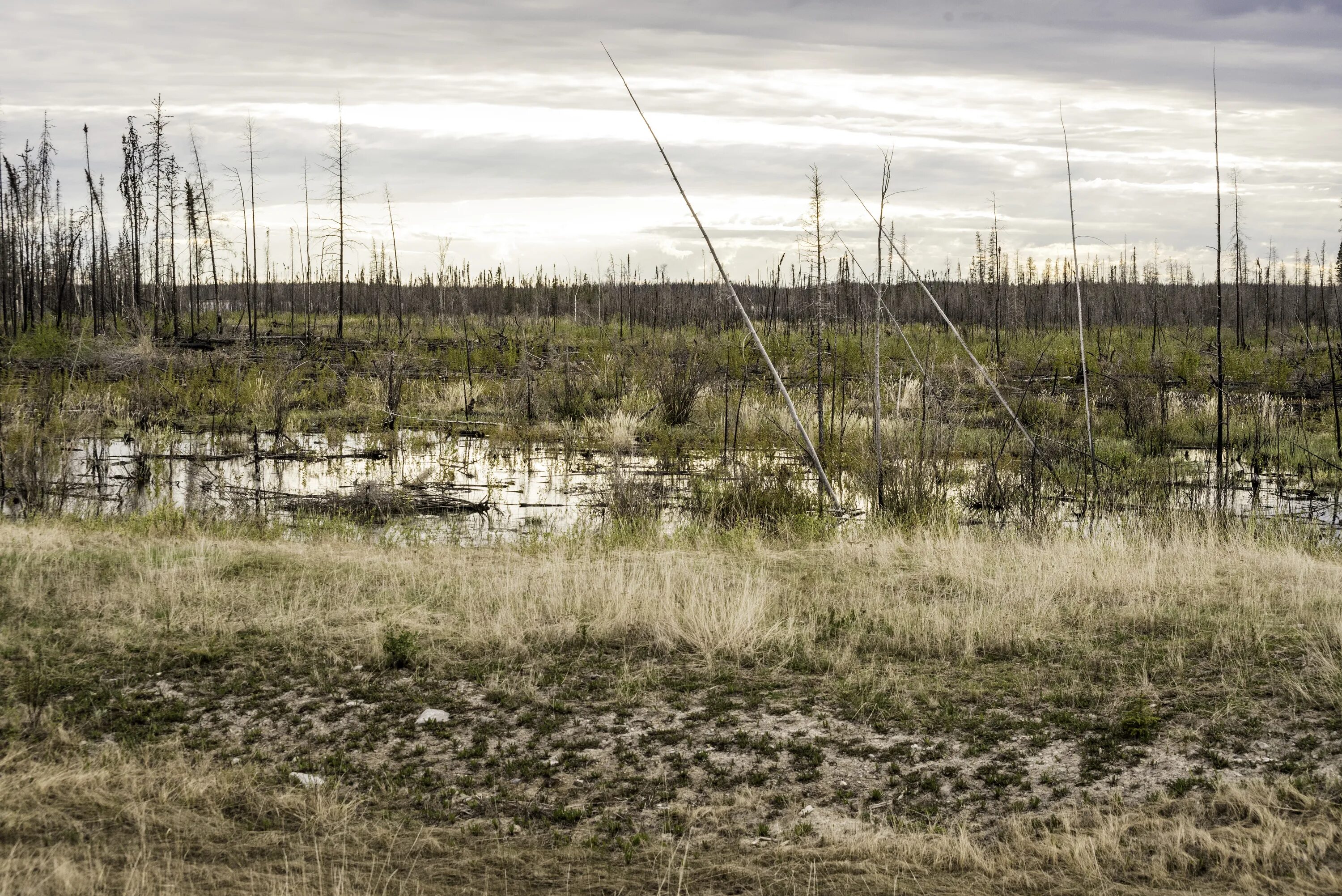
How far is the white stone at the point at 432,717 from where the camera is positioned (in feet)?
18.5

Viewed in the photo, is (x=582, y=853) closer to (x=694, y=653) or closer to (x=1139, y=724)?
(x=694, y=653)

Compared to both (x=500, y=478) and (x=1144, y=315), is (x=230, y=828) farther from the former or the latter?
(x=1144, y=315)

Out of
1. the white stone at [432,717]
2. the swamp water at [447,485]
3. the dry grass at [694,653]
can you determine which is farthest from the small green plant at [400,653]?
the swamp water at [447,485]

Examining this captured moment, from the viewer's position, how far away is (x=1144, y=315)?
56.9 metres

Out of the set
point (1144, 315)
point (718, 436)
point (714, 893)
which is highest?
point (1144, 315)

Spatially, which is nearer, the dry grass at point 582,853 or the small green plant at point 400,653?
the dry grass at point 582,853

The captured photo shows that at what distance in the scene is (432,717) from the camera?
5.68 m

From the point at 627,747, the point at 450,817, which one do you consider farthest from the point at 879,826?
the point at 450,817

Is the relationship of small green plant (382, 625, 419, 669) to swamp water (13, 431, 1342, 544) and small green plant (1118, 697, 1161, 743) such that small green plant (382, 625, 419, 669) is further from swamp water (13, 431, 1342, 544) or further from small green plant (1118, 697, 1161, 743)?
swamp water (13, 431, 1342, 544)

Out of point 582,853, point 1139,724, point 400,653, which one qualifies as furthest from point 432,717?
point 1139,724

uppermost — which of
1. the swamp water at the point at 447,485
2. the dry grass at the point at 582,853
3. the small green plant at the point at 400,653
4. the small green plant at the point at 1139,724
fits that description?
the swamp water at the point at 447,485

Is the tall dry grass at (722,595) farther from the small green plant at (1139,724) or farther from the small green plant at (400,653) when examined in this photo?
the small green plant at (1139,724)


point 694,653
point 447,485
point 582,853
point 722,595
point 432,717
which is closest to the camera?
point 582,853

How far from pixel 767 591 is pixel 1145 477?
27.0ft
